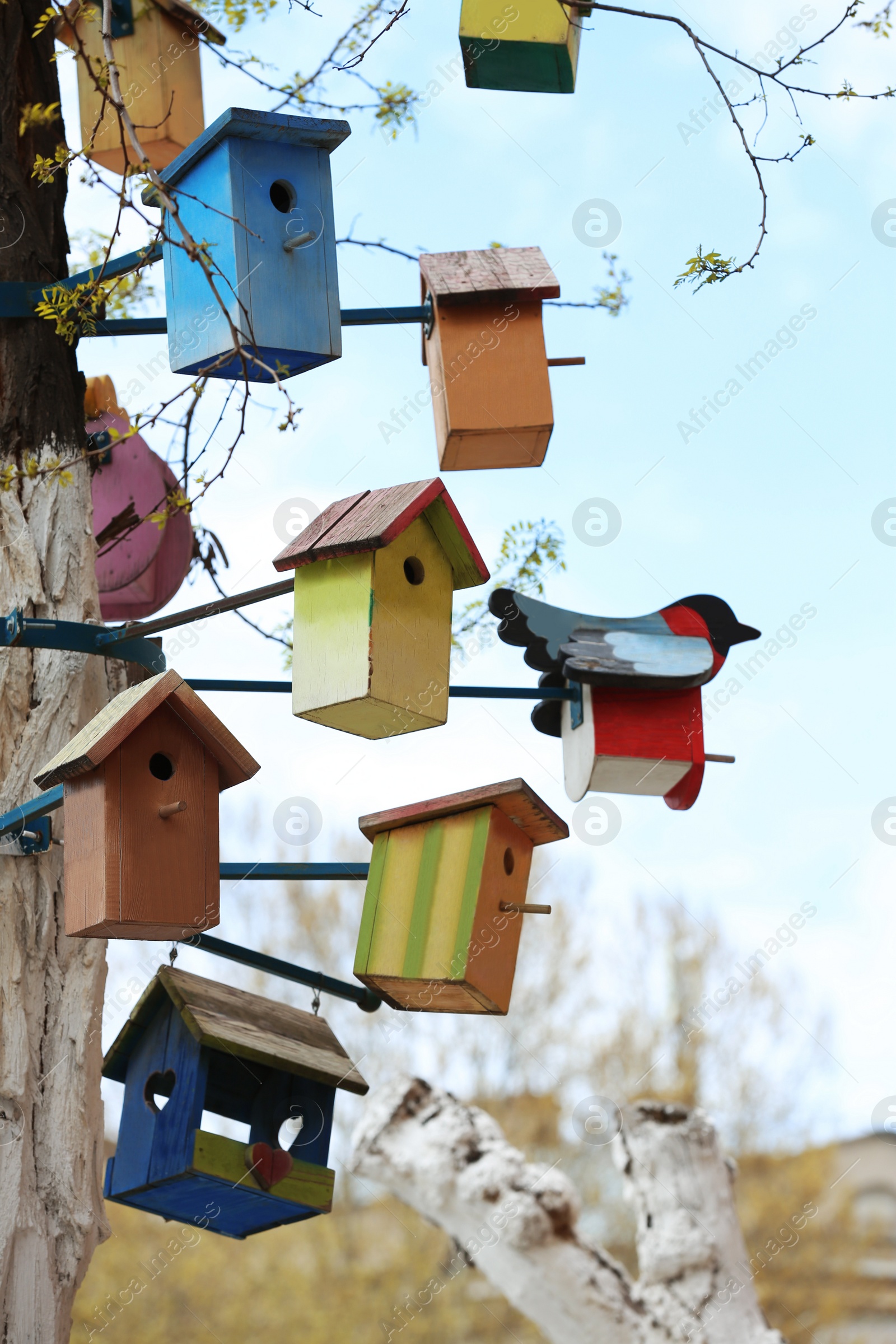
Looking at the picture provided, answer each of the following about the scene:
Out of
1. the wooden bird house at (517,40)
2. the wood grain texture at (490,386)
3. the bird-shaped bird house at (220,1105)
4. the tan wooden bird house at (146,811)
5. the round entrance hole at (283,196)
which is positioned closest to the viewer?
the tan wooden bird house at (146,811)

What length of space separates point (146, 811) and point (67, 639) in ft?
1.63

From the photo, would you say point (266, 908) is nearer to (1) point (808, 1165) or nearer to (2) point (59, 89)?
(1) point (808, 1165)

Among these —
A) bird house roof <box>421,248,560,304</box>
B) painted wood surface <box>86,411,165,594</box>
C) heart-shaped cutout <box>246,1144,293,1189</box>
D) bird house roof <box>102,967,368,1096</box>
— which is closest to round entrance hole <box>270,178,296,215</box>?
bird house roof <box>421,248,560,304</box>

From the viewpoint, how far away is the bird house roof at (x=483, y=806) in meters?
2.26

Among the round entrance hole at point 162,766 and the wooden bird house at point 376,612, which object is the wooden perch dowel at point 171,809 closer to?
the round entrance hole at point 162,766

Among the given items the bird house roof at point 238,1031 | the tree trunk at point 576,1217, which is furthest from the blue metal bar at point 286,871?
the tree trunk at point 576,1217

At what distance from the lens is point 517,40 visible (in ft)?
8.21

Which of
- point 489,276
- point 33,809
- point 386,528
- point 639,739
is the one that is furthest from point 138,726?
point 489,276

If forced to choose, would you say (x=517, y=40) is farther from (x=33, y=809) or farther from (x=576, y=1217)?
(x=576, y=1217)

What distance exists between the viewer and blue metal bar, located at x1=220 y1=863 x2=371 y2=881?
2115 mm

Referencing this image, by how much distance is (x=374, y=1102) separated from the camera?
4219mm

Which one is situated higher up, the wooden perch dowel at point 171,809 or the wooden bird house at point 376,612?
the wooden bird house at point 376,612

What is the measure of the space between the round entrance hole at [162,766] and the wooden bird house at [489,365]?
0.84m

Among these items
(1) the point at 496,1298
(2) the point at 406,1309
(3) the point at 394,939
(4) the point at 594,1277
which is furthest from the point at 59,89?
(1) the point at 496,1298
